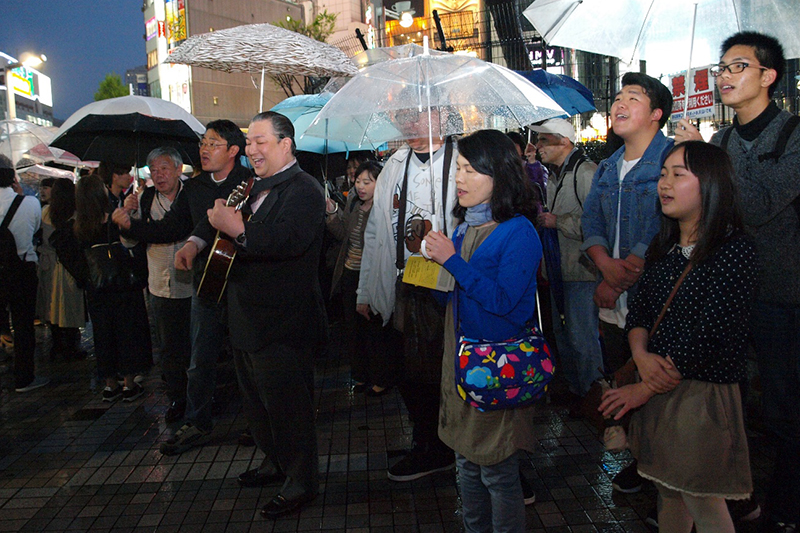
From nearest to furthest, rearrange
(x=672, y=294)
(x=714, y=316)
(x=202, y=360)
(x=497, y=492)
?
1. (x=714, y=316)
2. (x=672, y=294)
3. (x=497, y=492)
4. (x=202, y=360)

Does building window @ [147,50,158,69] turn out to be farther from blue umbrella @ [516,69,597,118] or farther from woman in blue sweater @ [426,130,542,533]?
woman in blue sweater @ [426,130,542,533]

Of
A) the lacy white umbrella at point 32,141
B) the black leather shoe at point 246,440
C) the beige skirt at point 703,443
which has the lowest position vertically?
the black leather shoe at point 246,440

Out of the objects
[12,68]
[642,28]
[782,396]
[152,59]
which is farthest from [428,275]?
[152,59]

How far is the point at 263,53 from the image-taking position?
5.04 meters

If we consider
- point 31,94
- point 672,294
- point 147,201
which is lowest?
point 672,294

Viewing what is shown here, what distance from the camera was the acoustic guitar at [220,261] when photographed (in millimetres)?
3486

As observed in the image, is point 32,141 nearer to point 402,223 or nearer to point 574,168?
point 402,223

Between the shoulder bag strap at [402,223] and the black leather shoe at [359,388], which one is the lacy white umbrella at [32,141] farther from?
the shoulder bag strap at [402,223]

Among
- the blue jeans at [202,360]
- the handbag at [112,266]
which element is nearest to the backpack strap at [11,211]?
the handbag at [112,266]

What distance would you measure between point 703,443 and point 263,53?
13.9ft

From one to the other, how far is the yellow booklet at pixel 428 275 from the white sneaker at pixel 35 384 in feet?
17.0

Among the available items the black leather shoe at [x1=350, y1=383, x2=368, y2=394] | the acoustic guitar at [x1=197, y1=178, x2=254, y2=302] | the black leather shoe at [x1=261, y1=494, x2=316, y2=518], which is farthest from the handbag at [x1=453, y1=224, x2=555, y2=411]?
the black leather shoe at [x1=350, y1=383, x2=368, y2=394]

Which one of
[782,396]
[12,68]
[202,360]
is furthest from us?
[12,68]

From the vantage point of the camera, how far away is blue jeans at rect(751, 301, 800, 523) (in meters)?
3.11
